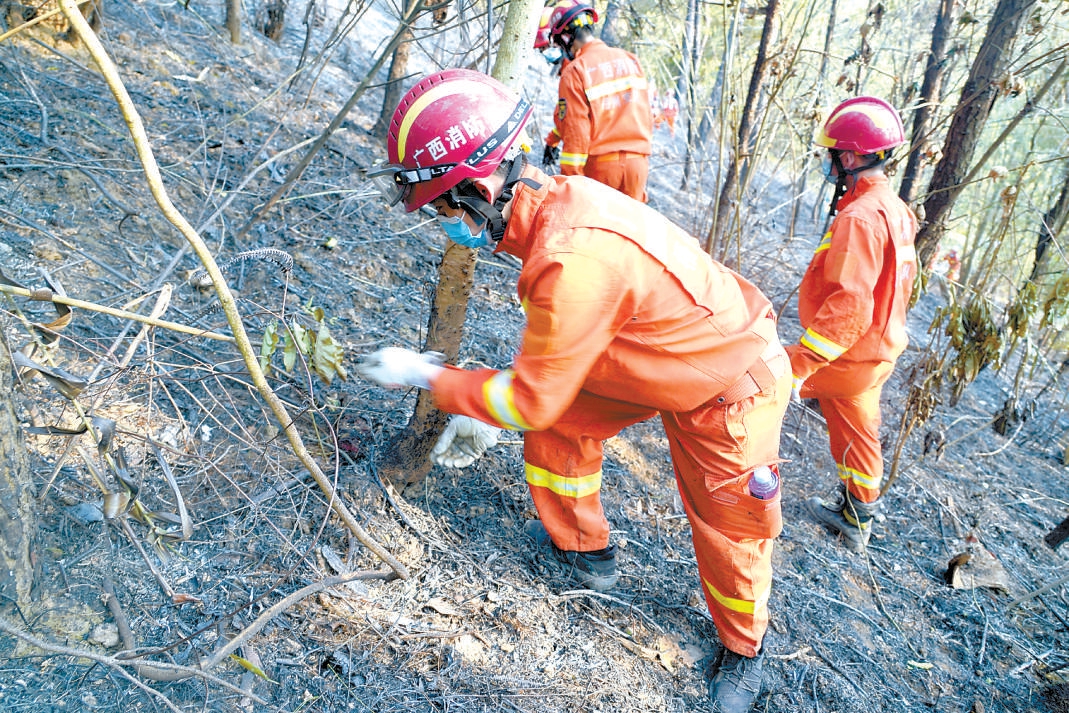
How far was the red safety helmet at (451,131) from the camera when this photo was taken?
1979 millimetres

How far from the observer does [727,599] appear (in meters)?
2.57

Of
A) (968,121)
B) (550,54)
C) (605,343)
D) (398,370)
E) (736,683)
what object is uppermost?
(968,121)

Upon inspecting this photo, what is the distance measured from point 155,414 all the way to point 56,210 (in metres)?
1.48

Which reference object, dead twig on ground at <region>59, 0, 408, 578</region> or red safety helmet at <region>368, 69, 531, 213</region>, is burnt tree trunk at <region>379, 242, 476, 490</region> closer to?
red safety helmet at <region>368, 69, 531, 213</region>

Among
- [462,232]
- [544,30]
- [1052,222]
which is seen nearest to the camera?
[462,232]

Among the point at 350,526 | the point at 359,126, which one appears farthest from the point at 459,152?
the point at 359,126

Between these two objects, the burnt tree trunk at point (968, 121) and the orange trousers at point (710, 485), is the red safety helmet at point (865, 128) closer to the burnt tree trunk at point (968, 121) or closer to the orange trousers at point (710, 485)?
the burnt tree trunk at point (968, 121)

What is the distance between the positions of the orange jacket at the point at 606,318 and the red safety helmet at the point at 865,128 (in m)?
1.64

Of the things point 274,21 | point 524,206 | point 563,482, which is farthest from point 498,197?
point 274,21

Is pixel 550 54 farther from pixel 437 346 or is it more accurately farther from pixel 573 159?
pixel 437 346

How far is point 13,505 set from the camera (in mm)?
1835

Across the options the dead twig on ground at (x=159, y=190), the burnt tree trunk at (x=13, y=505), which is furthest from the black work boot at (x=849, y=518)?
the burnt tree trunk at (x=13, y=505)

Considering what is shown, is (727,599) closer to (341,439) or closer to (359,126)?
(341,439)

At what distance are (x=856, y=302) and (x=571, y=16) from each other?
3366 mm
